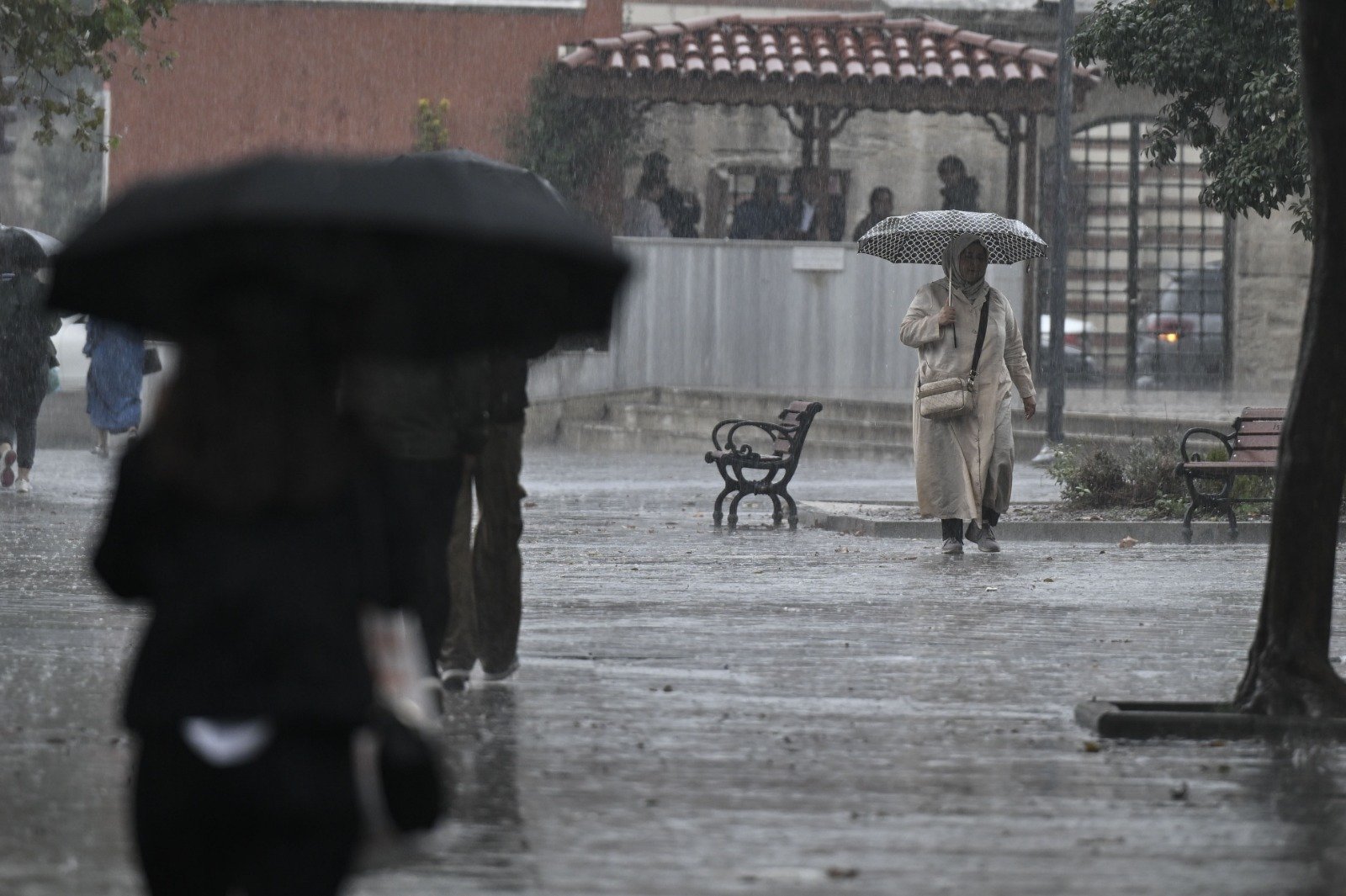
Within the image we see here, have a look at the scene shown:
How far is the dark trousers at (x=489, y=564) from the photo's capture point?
27.5 feet

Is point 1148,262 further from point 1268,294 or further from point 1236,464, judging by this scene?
point 1236,464

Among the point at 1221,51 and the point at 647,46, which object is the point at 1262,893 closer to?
the point at 1221,51

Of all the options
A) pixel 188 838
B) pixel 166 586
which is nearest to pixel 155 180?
pixel 166 586

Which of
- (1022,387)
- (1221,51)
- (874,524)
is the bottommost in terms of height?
(874,524)

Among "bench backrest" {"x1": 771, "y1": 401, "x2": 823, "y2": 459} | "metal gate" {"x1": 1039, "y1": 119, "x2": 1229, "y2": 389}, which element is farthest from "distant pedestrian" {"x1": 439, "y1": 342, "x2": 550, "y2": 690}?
"metal gate" {"x1": 1039, "y1": 119, "x2": 1229, "y2": 389}

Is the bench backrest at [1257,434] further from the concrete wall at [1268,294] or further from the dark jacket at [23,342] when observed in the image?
the concrete wall at [1268,294]

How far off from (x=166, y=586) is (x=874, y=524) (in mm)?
13355

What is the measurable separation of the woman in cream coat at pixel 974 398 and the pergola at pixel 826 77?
1399cm

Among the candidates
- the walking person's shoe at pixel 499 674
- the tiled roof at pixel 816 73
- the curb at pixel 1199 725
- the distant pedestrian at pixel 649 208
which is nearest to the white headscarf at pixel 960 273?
the walking person's shoe at pixel 499 674

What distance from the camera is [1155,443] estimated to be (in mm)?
18438

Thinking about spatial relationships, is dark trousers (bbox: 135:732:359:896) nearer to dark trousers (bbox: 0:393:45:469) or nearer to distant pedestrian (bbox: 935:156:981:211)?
dark trousers (bbox: 0:393:45:469)

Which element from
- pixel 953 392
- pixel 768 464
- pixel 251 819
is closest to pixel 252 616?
pixel 251 819

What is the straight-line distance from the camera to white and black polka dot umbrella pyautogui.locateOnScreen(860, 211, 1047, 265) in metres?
15.3

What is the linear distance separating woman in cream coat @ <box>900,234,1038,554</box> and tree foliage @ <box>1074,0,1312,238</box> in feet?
13.5
